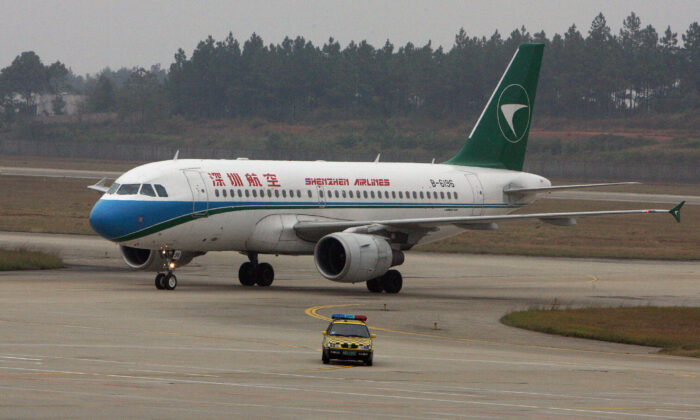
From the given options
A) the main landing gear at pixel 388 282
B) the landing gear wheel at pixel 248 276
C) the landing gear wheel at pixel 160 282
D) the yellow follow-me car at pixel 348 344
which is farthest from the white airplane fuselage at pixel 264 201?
the yellow follow-me car at pixel 348 344

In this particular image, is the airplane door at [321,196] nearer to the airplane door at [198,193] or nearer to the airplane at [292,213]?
the airplane at [292,213]

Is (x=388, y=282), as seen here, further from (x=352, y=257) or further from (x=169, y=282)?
(x=169, y=282)

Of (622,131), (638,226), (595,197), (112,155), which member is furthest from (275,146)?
(638,226)

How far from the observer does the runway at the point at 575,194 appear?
368 feet

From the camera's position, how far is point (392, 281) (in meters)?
45.1

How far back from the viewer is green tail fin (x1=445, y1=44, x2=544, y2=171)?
5403 centimetres

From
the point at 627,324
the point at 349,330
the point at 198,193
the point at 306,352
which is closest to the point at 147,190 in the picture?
the point at 198,193

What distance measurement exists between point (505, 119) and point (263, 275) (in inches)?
562

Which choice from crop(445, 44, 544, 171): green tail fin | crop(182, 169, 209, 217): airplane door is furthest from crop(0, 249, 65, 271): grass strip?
crop(445, 44, 544, 171): green tail fin

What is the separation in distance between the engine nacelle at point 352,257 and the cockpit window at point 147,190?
5974 millimetres

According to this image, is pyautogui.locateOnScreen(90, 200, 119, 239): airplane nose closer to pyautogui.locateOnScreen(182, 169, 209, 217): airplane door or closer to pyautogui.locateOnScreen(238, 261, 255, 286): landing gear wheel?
pyautogui.locateOnScreen(182, 169, 209, 217): airplane door

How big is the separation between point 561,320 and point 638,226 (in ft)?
158

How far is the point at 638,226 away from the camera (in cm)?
8388

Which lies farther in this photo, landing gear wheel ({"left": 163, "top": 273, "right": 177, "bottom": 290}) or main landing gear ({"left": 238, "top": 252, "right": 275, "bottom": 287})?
main landing gear ({"left": 238, "top": 252, "right": 275, "bottom": 287})
